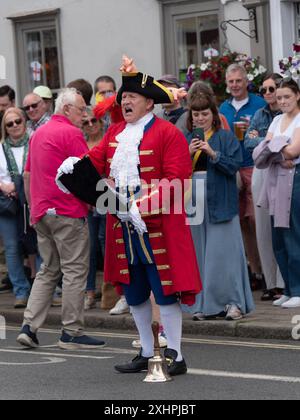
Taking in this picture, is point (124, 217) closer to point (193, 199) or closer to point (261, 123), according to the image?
point (193, 199)

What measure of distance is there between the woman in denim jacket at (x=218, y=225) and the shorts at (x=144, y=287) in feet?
7.41

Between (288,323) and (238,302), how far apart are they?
2.20 ft

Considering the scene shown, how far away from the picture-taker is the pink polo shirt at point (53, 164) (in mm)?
11102

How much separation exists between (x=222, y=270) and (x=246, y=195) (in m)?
1.74

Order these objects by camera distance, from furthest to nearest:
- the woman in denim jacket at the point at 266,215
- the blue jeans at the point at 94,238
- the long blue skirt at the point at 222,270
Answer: the blue jeans at the point at 94,238 → the woman in denim jacket at the point at 266,215 → the long blue skirt at the point at 222,270

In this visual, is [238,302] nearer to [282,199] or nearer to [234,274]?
[234,274]

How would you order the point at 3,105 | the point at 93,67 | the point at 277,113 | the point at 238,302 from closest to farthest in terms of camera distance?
the point at 238,302 < the point at 277,113 < the point at 3,105 < the point at 93,67

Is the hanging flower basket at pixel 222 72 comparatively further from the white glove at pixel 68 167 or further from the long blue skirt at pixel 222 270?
the white glove at pixel 68 167

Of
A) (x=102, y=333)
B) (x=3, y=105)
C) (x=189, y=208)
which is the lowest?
(x=102, y=333)

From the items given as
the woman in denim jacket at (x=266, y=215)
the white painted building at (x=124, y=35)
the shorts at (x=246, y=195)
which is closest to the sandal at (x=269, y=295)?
the woman in denim jacket at (x=266, y=215)

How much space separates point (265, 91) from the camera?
1305 cm

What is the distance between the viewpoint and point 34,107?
13.8 m

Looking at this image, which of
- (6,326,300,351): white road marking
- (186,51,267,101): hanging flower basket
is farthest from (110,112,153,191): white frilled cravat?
(186,51,267,101): hanging flower basket
